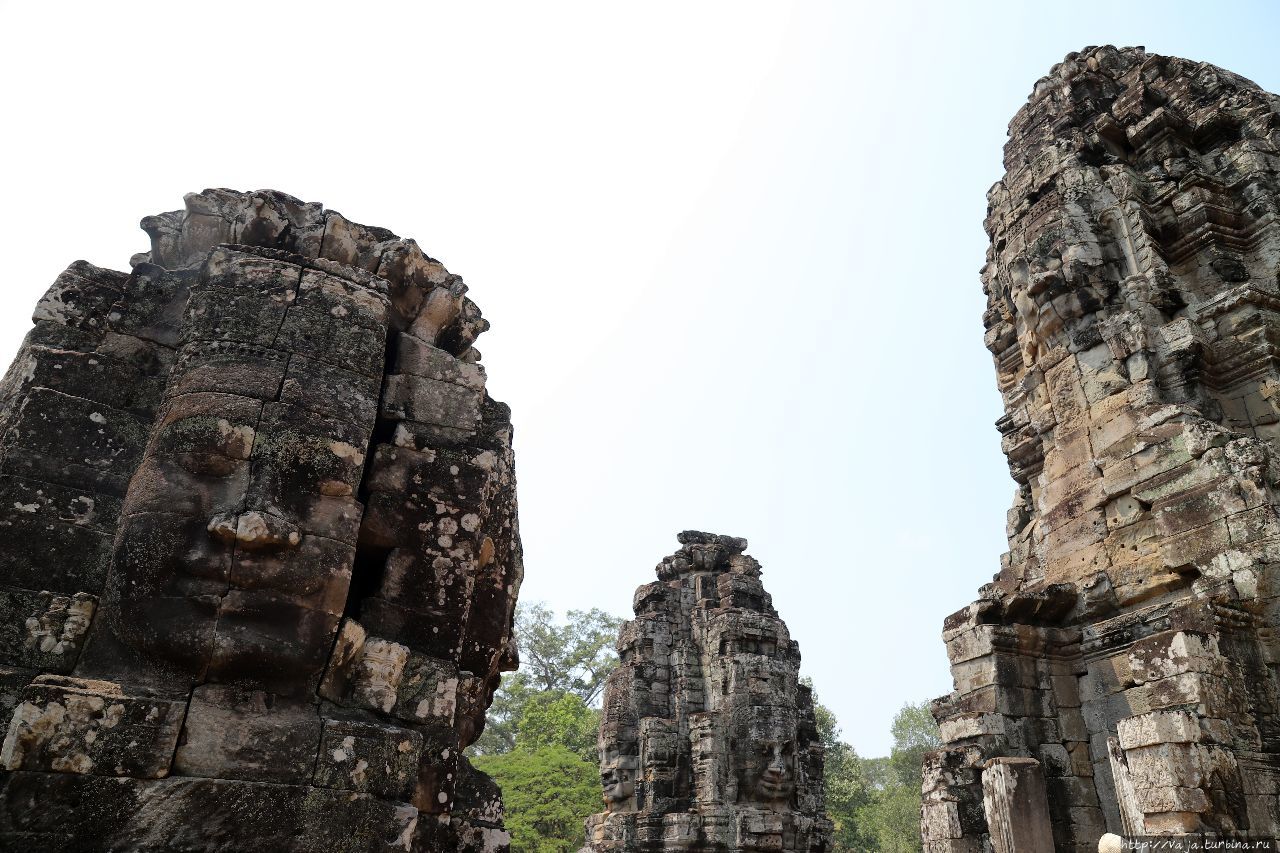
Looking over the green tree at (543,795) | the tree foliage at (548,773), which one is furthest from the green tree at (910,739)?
the green tree at (543,795)

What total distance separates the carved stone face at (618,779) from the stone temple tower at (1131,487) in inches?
408

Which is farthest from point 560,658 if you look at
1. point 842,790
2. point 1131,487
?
point 1131,487

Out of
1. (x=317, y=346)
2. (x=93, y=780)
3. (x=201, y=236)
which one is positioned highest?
(x=201, y=236)

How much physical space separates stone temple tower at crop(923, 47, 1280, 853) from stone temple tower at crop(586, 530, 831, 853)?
6.82m

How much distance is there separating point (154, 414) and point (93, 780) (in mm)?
1420

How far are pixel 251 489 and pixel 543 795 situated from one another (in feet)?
59.3

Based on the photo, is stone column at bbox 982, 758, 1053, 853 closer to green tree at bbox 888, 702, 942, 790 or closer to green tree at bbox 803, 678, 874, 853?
green tree at bbox 803, 678, 874, 853

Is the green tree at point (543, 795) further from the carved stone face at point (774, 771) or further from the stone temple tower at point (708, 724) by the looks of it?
the carved stone face at point (774, 771)

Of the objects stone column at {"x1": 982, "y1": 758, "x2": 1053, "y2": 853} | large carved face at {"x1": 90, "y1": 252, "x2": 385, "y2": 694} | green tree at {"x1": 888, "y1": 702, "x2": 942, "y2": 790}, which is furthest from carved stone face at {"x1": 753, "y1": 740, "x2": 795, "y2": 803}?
green tree at {"x1": 888, "y1": 702, "x2": 942, "y2": 790}

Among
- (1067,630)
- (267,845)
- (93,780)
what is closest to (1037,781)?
(1067,630)

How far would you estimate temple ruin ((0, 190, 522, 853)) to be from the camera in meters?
2.60

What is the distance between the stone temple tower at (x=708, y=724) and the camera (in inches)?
580

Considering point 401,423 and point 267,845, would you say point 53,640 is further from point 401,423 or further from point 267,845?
point 401,423

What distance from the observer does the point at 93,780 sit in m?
2.48
